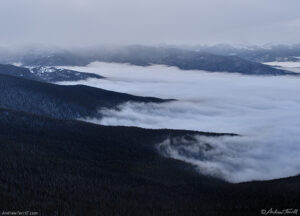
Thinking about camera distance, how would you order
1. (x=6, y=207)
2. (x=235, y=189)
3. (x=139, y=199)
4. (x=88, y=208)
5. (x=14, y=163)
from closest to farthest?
(x=6, y=207)
(x=88, y=208)
(x=139, y=199)
(x=14, y=163)
(x=235, y=189)

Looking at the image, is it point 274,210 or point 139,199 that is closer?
point 274,210

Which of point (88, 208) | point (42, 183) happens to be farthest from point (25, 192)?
point (88, 208)

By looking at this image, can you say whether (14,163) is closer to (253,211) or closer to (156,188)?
(156,188)

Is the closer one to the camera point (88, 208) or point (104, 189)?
point (88, 208)

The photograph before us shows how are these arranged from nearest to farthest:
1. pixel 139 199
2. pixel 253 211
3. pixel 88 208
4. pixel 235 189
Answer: pixel 88 208 → pixel 253 211 → pixel 139 199 → pixel 235 189

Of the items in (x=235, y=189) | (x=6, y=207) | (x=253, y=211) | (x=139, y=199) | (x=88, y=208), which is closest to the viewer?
(x=6, y=207)

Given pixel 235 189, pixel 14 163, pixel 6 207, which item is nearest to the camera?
pixel 6 207

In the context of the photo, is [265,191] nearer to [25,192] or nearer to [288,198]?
[288,198]

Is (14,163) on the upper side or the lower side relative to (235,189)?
upper

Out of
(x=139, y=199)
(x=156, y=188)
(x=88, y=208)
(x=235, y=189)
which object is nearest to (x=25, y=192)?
(x=88, y=208)
